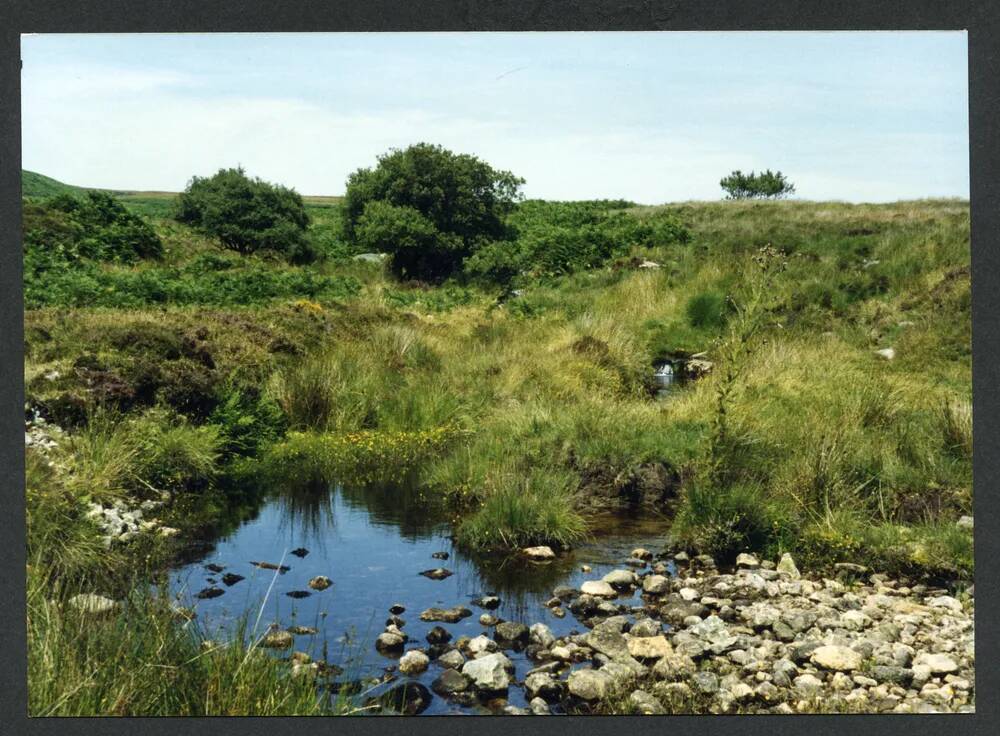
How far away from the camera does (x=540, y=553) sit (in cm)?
631

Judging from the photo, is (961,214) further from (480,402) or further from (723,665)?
(723,665)

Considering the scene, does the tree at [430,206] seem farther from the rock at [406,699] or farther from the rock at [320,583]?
the rock at [406,699]

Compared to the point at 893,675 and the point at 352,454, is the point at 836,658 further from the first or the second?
the point at 352,454

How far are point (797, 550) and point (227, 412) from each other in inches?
190

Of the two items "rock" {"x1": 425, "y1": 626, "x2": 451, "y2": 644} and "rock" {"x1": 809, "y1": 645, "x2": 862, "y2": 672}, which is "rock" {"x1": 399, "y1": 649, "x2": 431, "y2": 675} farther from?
"rock" {"x1": 809, "y1": 645, "x2": 862, "y2": 672}

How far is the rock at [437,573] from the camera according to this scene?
5.91m

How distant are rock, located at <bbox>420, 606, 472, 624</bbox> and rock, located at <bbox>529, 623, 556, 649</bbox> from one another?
45 centimetres

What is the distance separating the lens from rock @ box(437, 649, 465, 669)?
15.5 ft

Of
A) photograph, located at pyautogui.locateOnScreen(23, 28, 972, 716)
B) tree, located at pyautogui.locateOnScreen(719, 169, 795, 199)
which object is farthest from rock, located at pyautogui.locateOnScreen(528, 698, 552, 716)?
tree, located at pyautogui.locateOnScreen(719, 169, 795, 199)

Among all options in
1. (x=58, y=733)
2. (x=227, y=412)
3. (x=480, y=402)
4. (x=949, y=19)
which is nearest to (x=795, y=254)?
(x=480, y=402)

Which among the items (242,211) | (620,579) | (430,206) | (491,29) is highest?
(430,206)

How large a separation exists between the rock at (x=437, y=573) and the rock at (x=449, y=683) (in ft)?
4.31

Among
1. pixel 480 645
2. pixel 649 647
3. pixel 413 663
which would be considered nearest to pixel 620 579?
pixel 649 647

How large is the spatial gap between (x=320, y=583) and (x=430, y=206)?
15.5m
